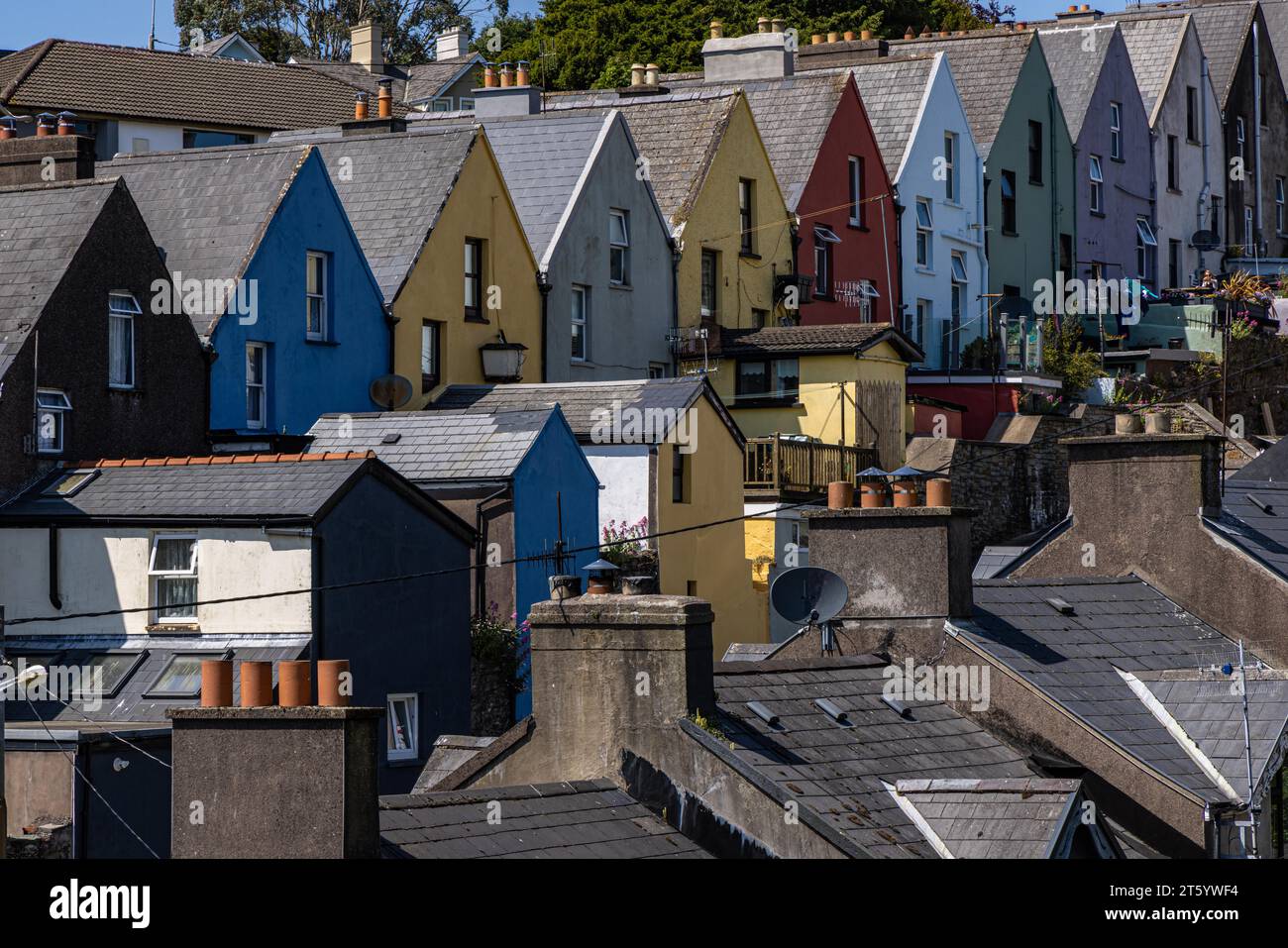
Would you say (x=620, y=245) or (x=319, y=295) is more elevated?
(x=620, y=245)

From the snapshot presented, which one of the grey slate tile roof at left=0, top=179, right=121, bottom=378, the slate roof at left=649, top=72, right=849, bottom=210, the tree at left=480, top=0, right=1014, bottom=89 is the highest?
the tree at left=480, top=0, right=1014, bottom=89

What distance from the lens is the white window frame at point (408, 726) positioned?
28.7 metres

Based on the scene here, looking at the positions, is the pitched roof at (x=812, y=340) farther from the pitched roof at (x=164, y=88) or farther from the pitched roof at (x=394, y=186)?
the pitched roof at (x=164, y=88)

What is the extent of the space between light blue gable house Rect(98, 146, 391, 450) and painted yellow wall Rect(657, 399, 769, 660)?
5.26 metres

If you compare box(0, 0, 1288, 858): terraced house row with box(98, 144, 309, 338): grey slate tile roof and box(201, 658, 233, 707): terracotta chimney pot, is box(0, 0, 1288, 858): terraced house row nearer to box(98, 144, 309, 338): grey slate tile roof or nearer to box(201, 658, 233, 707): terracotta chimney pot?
box(98, 144, 309, 338): grey slate tile roof

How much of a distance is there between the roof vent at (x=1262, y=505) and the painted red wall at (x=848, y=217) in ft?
66.6

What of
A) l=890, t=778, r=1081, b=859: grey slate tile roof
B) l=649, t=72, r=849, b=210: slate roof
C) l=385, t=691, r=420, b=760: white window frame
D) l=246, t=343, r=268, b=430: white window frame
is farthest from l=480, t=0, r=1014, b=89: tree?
l=890, t=778, r=1081, b=859: grey slate tile roof

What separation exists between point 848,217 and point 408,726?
23.6 m

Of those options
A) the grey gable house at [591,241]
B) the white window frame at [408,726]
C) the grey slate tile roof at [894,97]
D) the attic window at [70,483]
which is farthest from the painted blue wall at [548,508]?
the grey slate tile roof at [894,97]

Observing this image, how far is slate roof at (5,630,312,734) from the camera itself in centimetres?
2698

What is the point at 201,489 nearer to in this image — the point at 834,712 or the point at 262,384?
the point at 262,384

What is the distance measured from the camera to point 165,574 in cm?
2866

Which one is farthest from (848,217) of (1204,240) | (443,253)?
(1204,240)
